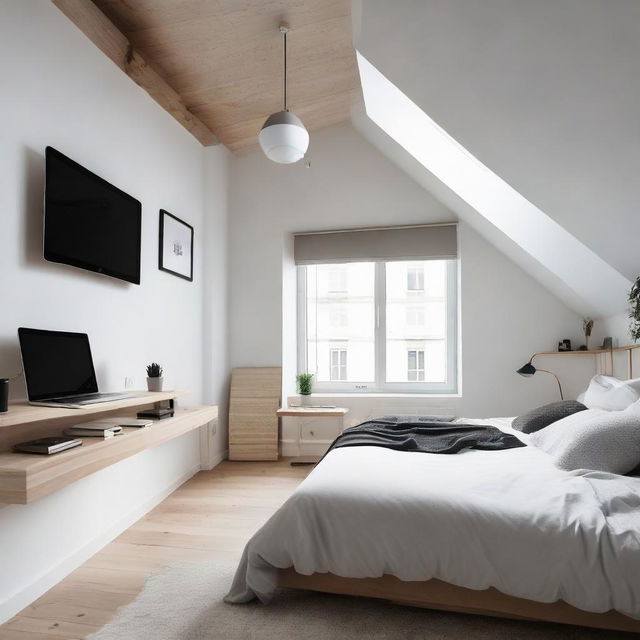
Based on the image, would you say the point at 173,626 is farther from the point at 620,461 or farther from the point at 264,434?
the point at 264,434

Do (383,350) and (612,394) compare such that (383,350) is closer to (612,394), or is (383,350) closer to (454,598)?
(612,394)

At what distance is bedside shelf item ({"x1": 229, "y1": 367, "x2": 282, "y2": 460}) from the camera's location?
4457 millimetres

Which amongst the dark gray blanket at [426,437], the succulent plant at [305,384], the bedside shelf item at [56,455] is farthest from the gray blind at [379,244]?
the bedside shelf item at [56,455]

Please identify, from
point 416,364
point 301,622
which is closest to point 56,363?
point 301,622

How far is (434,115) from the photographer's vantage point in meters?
2.73

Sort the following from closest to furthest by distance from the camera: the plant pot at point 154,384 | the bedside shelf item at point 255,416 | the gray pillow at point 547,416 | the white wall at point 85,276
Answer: the white wall at point 85,276
the plant pot at point 154,384
the gray pillow at point 547,416
the bedside shelf item at point 255,416

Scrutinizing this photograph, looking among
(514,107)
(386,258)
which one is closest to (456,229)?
(386,258)

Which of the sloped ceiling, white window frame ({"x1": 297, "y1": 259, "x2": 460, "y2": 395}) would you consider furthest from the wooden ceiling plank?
white window frame ({"x1": 297, "y1": 259, "x2": 460, "y2": 395})

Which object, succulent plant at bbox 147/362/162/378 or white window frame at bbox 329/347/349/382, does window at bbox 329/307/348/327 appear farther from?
succulent plant at bbox 147/362/162/378

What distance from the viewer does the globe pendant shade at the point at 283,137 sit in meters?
2.84

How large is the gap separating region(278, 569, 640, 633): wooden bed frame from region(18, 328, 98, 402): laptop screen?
125cm

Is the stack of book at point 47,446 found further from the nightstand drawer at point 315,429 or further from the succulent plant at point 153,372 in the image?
the nightstand drawer at point 315,429

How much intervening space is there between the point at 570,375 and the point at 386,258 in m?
1.89

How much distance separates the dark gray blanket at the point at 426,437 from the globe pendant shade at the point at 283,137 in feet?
5.57
